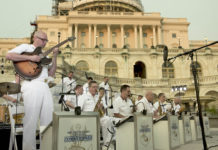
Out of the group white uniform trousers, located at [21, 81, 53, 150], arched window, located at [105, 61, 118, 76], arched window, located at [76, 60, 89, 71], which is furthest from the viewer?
arched window, located at [105, 61, 118, 76]

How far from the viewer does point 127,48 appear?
34.2 m

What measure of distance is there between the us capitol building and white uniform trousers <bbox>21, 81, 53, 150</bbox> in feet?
41.3

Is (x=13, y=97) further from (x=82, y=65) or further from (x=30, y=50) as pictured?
(x=82, y=65)

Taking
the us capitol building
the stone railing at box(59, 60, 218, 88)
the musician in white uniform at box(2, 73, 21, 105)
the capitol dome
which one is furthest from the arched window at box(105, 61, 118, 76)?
the capitol dome

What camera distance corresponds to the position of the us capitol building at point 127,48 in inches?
1094

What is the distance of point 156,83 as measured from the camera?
29.4 meters

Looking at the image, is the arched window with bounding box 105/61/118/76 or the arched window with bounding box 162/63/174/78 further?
the arched window with bounding box 162/63/174/78

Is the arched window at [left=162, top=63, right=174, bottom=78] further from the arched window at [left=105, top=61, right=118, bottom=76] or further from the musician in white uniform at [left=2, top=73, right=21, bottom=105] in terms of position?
the musician in white uniform at [left=2, top=73, right=21, bottom=105]

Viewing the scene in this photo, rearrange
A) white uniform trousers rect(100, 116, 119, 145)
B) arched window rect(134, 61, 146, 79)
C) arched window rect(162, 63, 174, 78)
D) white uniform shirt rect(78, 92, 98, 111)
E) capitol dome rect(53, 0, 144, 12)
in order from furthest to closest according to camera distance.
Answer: capitol dome rect(53, 0, 144, 12) → arched window rect(134, 61, 146, 79) → arched window rect(162, 63, 174, 78) → white uniform shirt rect(78, 92, 98, 111) → white uniform trousers rect(100, 116, 119, 145)

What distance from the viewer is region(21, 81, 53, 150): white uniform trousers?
3855 millimetres

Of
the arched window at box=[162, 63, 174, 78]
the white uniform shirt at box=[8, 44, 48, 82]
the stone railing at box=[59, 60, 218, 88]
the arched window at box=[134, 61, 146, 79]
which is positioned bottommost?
the white uniform shirt at box=[8, 44, 48, 82]

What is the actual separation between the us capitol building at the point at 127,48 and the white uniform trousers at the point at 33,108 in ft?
41.3

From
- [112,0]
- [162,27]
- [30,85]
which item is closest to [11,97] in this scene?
[30,85]

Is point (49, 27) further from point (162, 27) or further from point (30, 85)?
point (30, 85)
